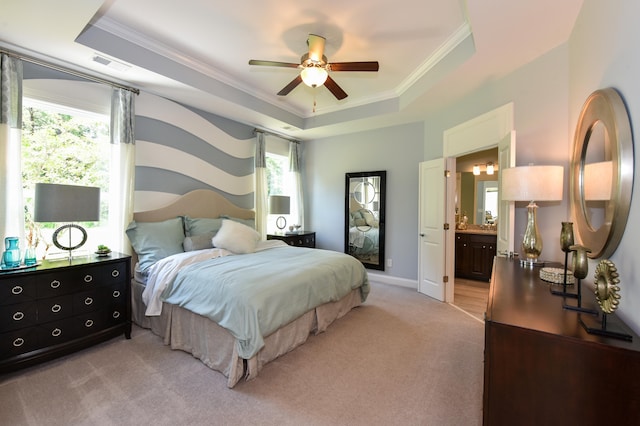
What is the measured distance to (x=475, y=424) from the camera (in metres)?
1.77

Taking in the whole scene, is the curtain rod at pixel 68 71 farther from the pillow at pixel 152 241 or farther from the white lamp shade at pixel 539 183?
the white lamp shade at pixel 539 183

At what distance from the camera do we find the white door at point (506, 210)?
2.53 meters

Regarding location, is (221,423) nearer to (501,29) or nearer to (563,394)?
(563,394)

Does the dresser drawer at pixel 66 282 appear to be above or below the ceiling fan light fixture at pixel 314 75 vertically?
below

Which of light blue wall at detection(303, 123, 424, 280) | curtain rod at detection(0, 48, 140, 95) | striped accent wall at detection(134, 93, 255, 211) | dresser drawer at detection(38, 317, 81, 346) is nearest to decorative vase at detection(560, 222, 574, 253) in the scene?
light blue wall at detection(303, 123, 424, 280)

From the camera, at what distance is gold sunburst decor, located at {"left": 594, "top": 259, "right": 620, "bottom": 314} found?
105 cm

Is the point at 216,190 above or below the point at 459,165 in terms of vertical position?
below

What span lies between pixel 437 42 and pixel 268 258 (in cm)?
300

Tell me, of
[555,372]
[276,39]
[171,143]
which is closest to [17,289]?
[171,143]

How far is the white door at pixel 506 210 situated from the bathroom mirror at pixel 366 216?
7.56ft

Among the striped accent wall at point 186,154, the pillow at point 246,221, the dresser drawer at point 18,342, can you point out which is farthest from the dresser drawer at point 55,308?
the pillow at point 246,221

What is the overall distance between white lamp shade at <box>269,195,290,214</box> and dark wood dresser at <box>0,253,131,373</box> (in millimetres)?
2528

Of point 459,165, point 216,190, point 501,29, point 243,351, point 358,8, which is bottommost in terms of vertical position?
point 243,351

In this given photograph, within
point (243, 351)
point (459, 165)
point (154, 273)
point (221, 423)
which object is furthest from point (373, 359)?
point (459, 165)
